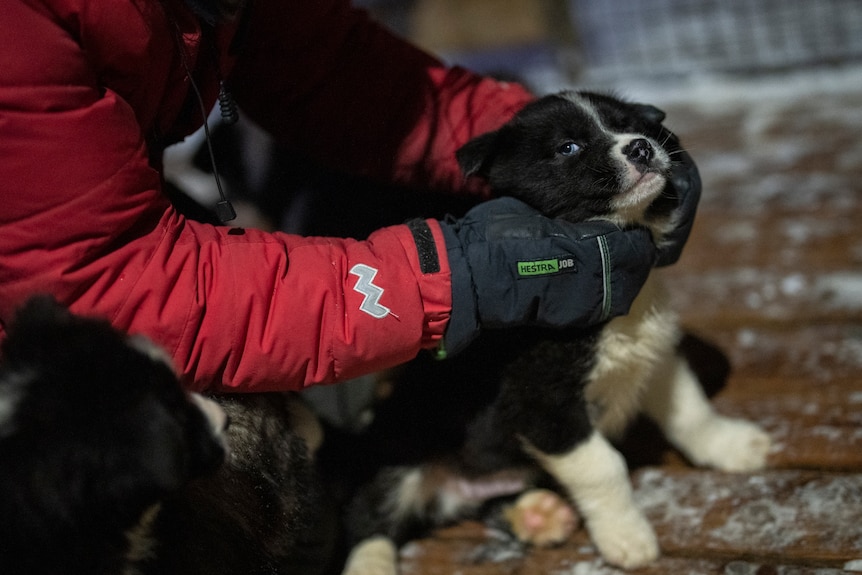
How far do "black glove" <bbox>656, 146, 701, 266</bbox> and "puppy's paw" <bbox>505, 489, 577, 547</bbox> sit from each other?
68 cm

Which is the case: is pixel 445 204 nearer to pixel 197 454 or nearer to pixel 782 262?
pixel 197 454

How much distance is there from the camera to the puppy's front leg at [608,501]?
197cm

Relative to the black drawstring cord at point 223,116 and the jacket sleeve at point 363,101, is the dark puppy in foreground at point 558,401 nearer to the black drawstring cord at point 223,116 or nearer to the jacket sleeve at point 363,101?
the jacket sleeve at point 363,101

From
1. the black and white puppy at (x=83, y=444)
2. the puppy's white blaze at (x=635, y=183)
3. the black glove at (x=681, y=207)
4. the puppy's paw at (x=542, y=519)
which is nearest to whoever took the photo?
the black and white puppy at (x=83, y=444)

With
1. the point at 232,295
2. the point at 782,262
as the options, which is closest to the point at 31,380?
the point at 232,295

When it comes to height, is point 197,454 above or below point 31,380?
below

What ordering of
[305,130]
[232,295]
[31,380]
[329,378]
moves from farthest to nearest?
[305,130]
[329,378]
[232,295]
[31,380]

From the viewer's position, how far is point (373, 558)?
2.11 metres

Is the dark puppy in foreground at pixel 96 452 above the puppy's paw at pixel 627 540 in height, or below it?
above

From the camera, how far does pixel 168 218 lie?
168cm

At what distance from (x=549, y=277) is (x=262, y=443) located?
0.70m

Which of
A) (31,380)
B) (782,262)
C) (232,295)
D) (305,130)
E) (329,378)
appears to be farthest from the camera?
(782,262)

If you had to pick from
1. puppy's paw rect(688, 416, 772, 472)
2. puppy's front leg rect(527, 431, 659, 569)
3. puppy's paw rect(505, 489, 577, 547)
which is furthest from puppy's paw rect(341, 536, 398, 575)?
puppy's paw rect(688, 416, 772, 472)

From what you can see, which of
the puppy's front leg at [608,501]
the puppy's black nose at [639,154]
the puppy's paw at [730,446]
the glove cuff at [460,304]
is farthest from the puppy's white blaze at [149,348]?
the puppy's paw at [730,446]
